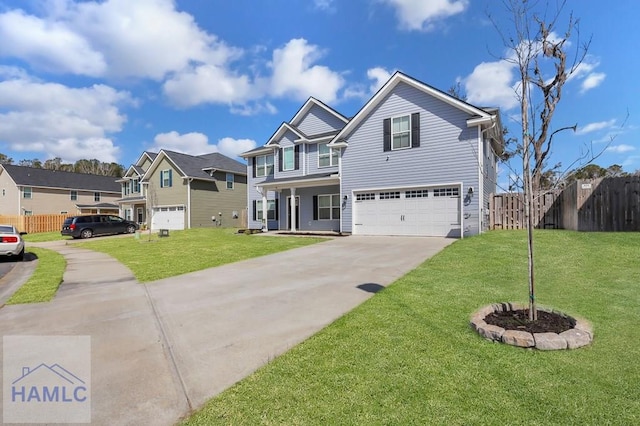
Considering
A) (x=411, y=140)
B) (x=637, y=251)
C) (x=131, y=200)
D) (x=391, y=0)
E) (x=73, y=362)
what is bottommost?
(x=73, y=362)

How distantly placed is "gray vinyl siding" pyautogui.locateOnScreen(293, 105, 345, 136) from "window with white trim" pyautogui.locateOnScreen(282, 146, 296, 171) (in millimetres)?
1714

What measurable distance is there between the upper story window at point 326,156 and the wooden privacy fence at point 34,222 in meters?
30.5

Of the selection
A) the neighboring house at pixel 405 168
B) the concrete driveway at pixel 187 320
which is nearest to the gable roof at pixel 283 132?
the neighboring house at pixel 405 168

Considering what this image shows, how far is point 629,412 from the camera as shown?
254cm

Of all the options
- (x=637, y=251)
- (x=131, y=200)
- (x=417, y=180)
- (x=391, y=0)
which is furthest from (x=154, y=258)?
(x=131, y=200)

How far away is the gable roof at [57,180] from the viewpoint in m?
36.1

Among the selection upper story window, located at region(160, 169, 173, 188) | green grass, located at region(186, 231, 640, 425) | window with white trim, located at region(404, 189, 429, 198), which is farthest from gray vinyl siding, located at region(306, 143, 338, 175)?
green grass, located at region(186, 231, 640, 425)

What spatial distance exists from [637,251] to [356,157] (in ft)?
38.8

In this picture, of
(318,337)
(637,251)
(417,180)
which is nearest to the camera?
(318,337)

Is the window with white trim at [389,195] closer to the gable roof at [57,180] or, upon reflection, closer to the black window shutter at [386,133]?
the black window shutter at [386,133]

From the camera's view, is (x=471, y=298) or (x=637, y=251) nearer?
(x=471, y=298)

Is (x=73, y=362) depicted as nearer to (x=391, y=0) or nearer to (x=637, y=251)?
(x=637, y=251)

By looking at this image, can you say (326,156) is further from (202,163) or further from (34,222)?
(34,222)

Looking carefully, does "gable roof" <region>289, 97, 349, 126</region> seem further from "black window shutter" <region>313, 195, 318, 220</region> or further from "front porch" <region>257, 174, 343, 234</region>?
"black window shutter" <region>313, 195, 318, 220</region>
